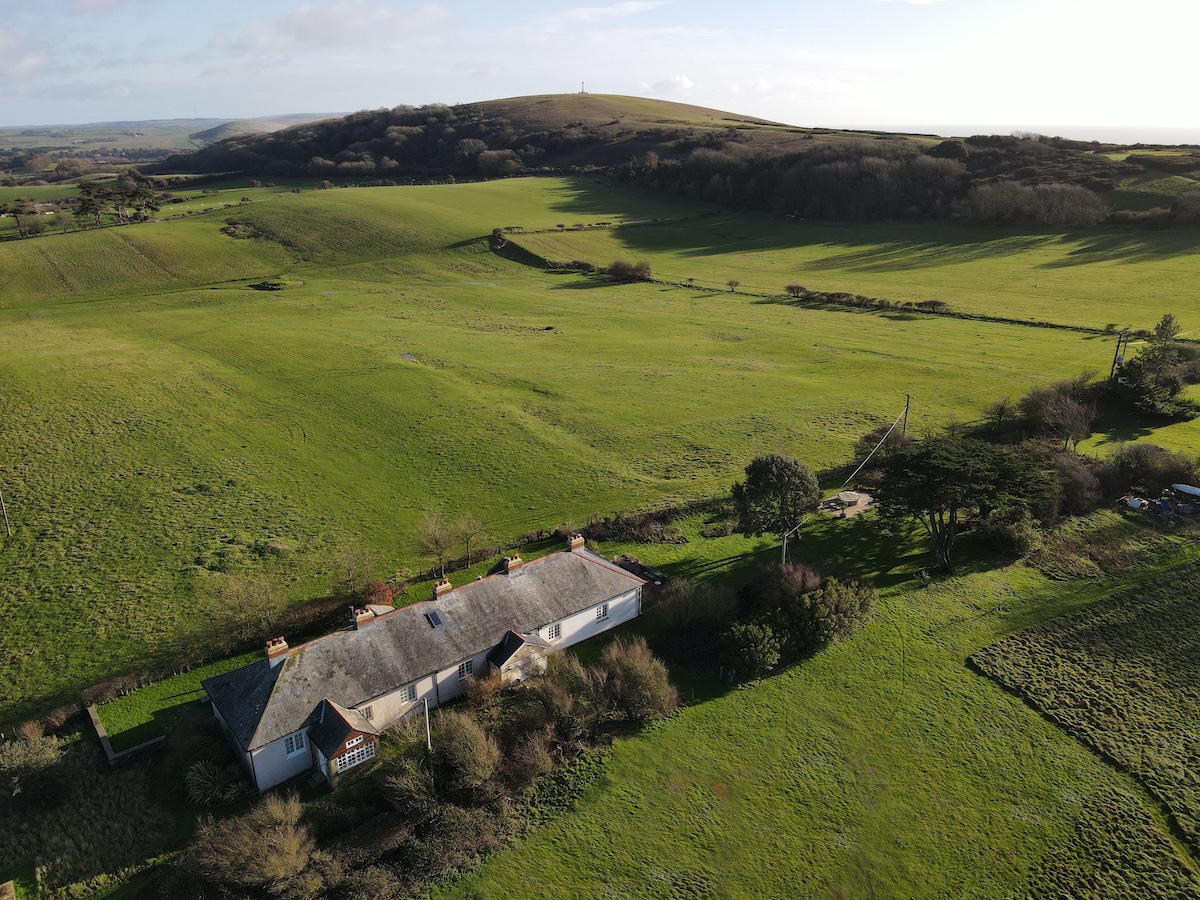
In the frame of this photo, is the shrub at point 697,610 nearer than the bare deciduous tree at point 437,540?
Yes

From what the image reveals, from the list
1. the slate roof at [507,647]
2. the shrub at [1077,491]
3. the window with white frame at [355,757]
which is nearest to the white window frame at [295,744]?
the window with white frame at [355,757]

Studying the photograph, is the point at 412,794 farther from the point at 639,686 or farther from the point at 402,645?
the point at 639,686

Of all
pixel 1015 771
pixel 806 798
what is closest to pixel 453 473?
pixel 806 798

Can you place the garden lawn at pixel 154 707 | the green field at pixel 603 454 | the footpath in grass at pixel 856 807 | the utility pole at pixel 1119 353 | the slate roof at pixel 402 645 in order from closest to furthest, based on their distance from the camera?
the footpath in grass at pixel 856 807, the green field at pixel 603 454, the slate roof at pixel 402 645, the garden lawn at pixel 154 707, the utility pole at pixel 1119 353

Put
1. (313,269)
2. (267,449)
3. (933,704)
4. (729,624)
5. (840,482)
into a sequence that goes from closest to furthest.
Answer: (933,704)
(729,624)
(840,482)
(267,449)
(313,269)

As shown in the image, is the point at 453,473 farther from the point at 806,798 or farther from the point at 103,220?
Result: the point at 103,220

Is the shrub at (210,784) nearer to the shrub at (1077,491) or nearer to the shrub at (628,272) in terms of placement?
the shrub at (1077,491)
